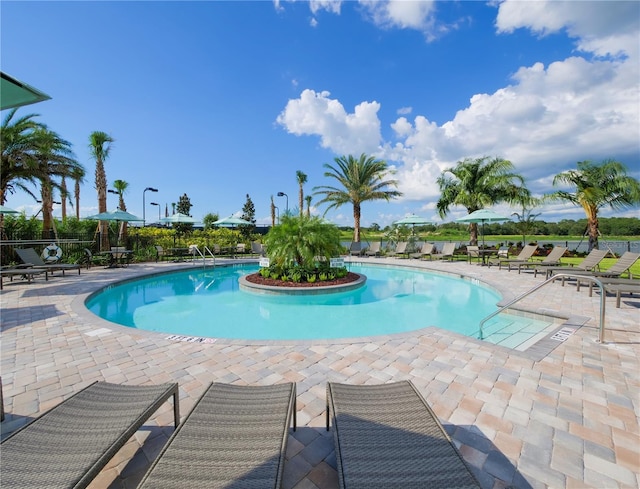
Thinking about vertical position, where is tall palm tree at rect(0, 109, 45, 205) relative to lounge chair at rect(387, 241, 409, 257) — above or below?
above

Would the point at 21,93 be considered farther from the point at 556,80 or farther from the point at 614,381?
the point at 556,80

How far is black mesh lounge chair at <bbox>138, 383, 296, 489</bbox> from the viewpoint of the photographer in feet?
5.41

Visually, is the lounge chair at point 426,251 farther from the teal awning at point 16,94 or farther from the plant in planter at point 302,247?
the teal awning at point 16,94

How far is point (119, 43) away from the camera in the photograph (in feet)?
30.4

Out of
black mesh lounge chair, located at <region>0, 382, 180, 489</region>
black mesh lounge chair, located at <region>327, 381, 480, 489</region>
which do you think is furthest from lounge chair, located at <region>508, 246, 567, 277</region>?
black mesh lounge chair, located at <region>0, 382, 180, 489</region>

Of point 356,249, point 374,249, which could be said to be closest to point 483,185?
point 374,249

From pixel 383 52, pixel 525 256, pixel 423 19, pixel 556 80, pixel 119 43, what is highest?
pixel 383 52

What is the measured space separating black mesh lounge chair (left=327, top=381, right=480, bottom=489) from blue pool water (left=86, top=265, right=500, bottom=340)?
4.03 meters

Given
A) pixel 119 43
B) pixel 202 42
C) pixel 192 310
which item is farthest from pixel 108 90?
pixel 192 310

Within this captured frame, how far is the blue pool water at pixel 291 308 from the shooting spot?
22.7 feet

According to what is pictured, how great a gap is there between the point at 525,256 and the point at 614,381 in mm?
10875

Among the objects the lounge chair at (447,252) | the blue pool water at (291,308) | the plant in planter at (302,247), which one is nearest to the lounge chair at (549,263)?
the blue pool water at (291,308)

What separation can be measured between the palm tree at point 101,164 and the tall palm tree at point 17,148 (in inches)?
130

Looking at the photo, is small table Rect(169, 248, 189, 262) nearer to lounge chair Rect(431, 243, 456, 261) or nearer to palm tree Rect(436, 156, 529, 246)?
lounge chair Rect(431, 243, 456, 261)
